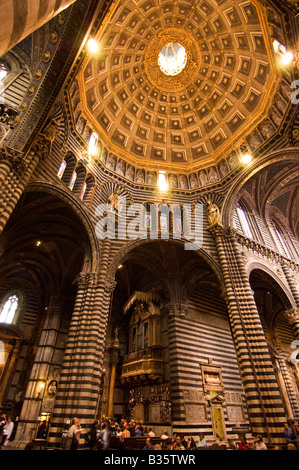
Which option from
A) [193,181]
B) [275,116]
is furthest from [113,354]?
[275,116]

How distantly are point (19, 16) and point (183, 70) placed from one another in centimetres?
2287

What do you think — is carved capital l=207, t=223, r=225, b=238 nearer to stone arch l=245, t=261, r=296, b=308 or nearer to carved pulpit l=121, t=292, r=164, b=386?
stone arch l=245, t=261, r=296, b=308

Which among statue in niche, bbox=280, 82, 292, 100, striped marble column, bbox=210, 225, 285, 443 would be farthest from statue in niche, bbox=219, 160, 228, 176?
striped marble column, bbox=210, 225, 285, 443

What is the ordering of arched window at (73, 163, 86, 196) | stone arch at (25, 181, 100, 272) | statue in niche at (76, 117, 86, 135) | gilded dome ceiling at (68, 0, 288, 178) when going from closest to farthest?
stone arch at (25, 181, 100, 272), arched window at (73, 163, 86, 196), statue in niche at (76, 117, 86, 135), gilded dome ceiling at (68, 0, 288, 178)

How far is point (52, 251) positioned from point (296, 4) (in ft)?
62.4

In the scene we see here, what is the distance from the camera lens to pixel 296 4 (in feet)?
29.7

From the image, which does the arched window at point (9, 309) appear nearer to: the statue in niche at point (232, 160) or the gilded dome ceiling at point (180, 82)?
the gilded dome ceiling at point (180, 82)

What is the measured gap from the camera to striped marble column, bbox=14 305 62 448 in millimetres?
14438

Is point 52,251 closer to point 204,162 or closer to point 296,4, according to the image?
point 204,162

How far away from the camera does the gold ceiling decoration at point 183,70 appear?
2138 centimetres

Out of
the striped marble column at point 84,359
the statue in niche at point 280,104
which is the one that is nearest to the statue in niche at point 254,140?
the statue in niche at point 280,104

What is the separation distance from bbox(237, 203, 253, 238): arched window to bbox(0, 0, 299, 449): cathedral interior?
192 mm

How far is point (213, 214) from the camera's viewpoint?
17484mm
